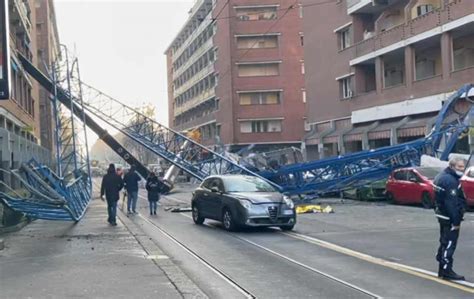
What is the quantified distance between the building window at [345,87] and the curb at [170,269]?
3120 cm

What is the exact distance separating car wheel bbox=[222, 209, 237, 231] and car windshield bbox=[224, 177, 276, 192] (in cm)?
67

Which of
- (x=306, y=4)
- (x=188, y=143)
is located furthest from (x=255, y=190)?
(x=306, y=4)

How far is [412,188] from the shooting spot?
24.1 meters

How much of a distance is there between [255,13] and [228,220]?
5530cm

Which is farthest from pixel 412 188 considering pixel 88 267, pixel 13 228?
pixel 88 267

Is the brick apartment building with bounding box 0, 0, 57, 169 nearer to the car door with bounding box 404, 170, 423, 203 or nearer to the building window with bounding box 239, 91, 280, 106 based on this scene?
the car door with bounding box 404, 170, 423, 203

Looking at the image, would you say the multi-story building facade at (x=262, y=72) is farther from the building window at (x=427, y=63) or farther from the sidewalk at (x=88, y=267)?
the sidewalk at (x=88, y=267)

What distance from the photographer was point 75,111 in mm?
33594

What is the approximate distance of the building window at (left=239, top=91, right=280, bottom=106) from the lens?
70375 millimetres

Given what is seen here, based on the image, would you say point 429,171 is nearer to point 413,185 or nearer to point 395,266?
point 413,185

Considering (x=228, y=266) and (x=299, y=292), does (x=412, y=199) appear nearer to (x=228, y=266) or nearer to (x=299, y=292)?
(x=228, y=266)

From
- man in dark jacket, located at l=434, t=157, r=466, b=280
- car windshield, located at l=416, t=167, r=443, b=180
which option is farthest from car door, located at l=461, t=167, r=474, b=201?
man in dark jacket, located at l=434, t=157, r=466, b=280

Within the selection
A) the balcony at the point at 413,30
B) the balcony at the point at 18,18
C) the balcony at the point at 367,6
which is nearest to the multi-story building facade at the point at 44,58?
the balcony at the point at 18,18

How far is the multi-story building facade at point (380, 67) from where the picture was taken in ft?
111
